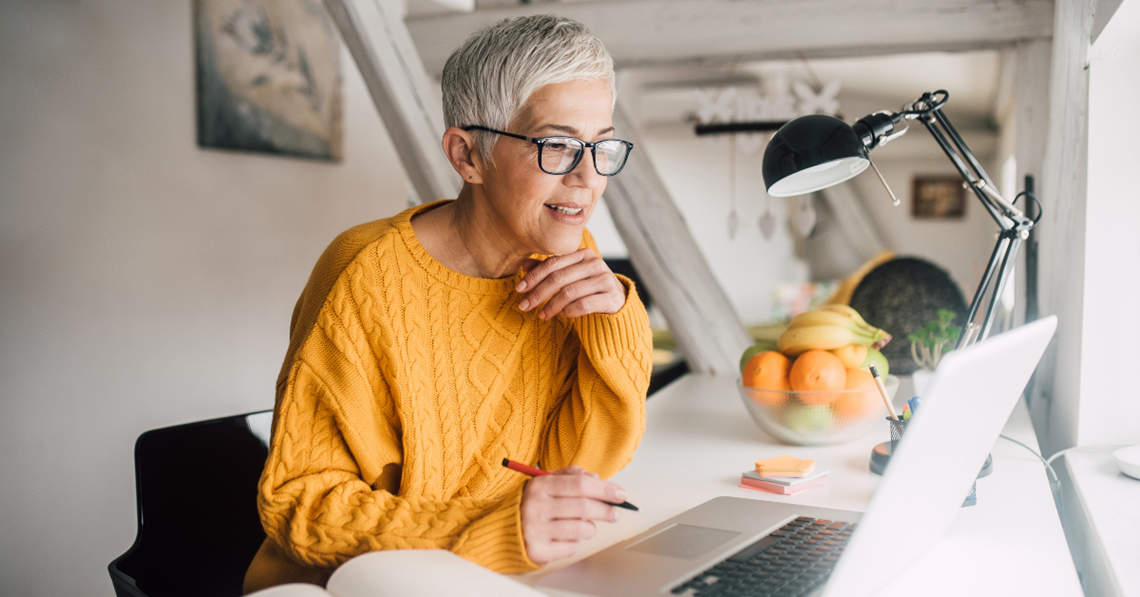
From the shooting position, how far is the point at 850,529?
866mm

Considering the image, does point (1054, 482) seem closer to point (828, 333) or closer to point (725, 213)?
point (828, 333)

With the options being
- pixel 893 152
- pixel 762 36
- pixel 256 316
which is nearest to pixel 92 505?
pixel 256 316

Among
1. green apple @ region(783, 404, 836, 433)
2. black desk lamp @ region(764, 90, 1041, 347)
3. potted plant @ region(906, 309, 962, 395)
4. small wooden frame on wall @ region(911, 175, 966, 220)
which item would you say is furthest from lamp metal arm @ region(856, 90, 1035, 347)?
small wooden frame on wall @ region(911, 175, 966, 220)

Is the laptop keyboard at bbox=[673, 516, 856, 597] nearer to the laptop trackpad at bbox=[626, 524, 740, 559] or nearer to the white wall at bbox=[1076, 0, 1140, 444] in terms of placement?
the laptop trackpad at bbox=[626, 524, 740, 559]

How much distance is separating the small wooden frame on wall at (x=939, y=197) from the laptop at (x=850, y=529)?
26.8ft

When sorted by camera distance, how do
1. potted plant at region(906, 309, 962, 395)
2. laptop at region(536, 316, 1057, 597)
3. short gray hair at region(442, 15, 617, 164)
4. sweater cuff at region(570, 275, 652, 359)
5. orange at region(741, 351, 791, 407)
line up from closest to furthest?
laptop at region(536, 316, 1057, 597) → short gray hair at region(442, 15, 617, 164) → sweater cuff at region(570, 275, 652, 359) → orange at region(741, 351, 791, 407) → potted plant at region(906, 309, 962, 395)

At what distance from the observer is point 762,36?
1810 mm

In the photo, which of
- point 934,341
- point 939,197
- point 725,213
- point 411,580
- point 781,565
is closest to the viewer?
point 411,580

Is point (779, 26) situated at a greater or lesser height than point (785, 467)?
greater

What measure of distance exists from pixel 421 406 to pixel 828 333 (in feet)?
2.52

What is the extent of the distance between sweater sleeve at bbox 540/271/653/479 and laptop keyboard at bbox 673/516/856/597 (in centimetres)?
32

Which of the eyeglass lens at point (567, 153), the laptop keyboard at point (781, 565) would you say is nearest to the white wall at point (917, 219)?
the eyeglass lens at point (567, 153)

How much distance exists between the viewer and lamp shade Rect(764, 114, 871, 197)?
3.37 ft

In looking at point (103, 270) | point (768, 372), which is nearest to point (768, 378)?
point (768, 372)
